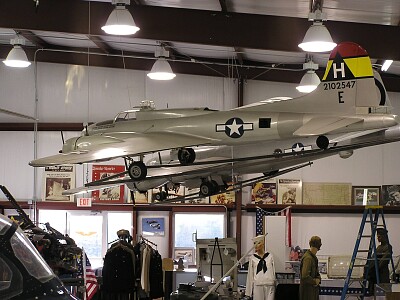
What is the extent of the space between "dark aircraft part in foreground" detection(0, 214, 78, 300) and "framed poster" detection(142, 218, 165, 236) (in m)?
11.6

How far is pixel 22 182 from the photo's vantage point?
1750 cm

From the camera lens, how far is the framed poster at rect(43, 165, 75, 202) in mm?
17250

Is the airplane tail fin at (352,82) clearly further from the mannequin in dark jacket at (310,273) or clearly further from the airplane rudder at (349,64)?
the mannequin in dark jacket at (310,273)

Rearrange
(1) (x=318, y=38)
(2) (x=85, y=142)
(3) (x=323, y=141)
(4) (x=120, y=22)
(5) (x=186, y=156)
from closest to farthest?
(3) (x=323, y=141)
(5) (x=186, y=156)
(2) (x=85, y=142)
(4) (x=120, y=22)
(1) (x=318, y=38)

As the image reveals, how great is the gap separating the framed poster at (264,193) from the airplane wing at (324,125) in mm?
9813

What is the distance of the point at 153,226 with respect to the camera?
17188 millimetres

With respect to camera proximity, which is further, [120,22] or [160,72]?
[160,72]

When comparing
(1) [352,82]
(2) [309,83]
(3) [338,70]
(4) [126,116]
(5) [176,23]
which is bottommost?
(4) [126,116]

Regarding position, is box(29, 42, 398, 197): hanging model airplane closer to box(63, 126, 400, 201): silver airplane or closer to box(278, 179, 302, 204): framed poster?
box(63, 126, 400, 201): silver airplane

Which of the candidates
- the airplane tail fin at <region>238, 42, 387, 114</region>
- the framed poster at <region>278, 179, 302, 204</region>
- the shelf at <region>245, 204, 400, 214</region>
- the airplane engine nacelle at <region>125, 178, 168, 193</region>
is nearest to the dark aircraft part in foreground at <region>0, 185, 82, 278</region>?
the airplane engine nacelle at <region>125, 178, 168, 193</region>

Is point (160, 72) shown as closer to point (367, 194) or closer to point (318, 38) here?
point (318, 38)

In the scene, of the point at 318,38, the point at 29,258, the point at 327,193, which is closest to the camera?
the point at 29,258

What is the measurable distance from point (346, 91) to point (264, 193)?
9.68 m

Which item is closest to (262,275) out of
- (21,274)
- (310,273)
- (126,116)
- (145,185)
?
(310,273)
